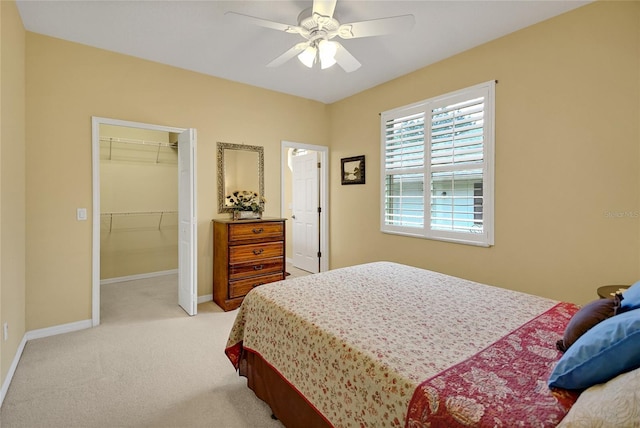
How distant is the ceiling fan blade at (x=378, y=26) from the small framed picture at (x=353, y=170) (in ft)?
7.38

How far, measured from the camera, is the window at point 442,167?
311 centimetres

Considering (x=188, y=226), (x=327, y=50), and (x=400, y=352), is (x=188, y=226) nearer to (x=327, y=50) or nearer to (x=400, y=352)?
(x=327, y=50)

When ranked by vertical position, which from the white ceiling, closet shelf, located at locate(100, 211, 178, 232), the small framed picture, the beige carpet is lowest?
the beige carpet

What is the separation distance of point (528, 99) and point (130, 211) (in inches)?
214

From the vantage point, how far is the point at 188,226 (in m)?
3.46

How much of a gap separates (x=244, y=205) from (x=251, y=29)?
2048 millimetres

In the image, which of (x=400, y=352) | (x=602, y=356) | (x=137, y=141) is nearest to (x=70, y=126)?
(x=137, y=141)

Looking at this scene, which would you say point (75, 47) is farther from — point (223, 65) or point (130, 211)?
point (130, 211)

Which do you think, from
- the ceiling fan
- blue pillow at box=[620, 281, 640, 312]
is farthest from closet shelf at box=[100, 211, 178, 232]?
blue pillow at box=[620, 281, 640, 312]

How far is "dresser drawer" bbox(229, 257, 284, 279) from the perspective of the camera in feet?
11.9

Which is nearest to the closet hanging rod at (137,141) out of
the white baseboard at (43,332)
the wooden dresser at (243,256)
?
the wooden dresser at (243,256)

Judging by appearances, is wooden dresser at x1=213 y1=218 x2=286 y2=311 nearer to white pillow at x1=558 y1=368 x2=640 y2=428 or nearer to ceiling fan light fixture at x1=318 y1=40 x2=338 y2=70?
ceiling fan light fixture at x1=318 y1=40 x2=338 y2=70

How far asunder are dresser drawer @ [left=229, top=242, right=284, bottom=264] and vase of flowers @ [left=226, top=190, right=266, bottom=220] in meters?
0.48

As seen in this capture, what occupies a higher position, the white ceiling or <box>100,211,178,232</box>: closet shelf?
the white ceiling
